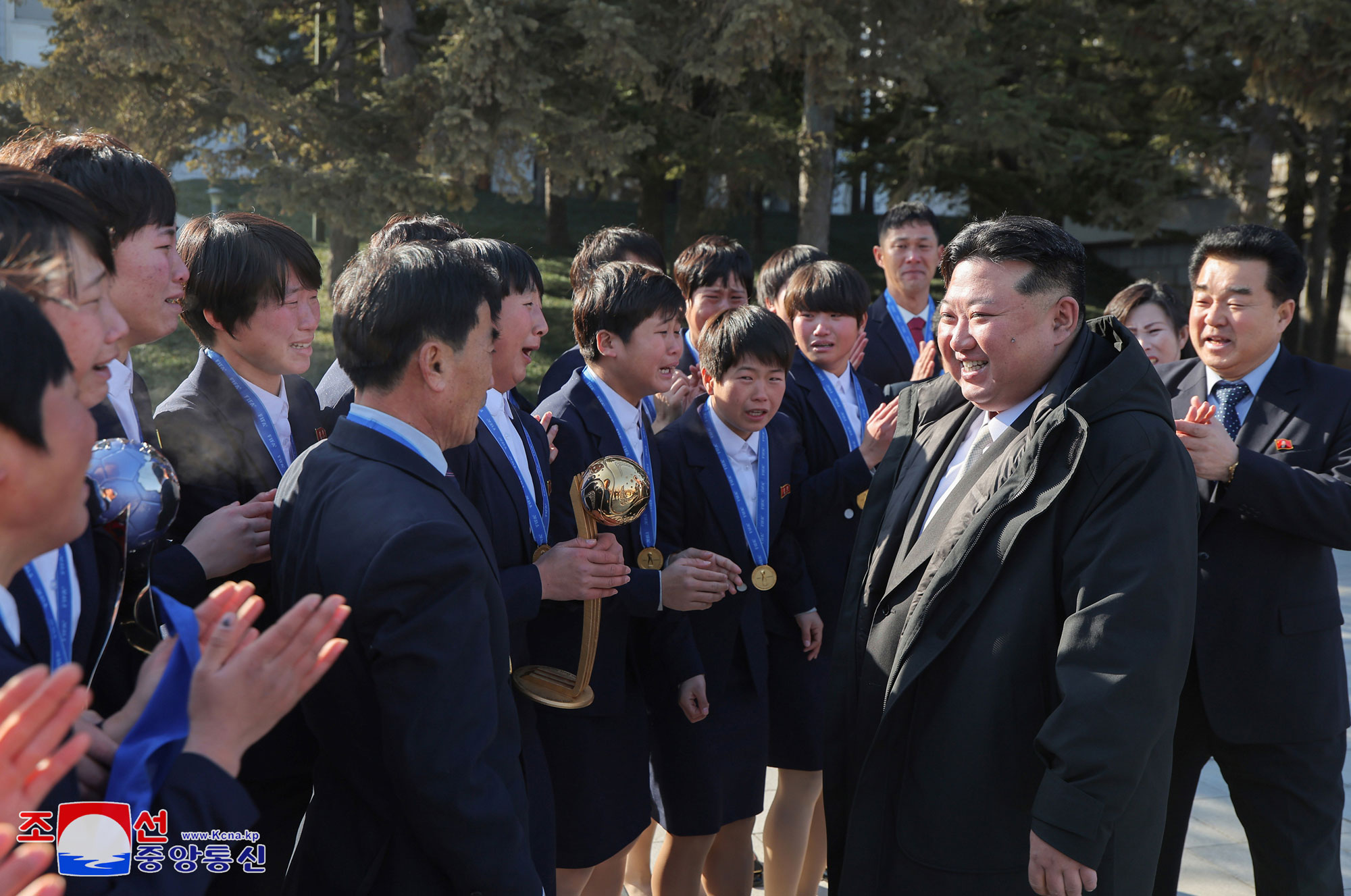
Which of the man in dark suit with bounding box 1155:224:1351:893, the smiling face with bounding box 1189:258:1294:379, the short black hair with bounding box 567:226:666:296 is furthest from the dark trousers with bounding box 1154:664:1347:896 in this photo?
the short black hair with bounding box 567:226:666:296

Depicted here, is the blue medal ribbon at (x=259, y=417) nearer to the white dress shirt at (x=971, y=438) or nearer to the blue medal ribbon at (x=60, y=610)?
the blue medal ribbon at (x=60, y=610)

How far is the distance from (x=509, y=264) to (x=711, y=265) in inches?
92.6

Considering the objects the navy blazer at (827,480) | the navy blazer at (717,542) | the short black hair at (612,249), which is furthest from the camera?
the short black hair at (612,249)

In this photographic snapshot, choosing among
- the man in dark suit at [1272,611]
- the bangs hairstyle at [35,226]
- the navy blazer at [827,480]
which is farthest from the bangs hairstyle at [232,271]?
the man in dark suit at [1272,611]

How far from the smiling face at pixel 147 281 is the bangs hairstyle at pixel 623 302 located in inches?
54.1

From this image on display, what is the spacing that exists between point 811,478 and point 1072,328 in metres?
1.47

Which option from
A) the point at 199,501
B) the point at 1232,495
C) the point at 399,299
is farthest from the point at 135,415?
the point at 1232,495

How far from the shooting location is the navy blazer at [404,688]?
1.88 meters

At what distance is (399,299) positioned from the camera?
215 cm

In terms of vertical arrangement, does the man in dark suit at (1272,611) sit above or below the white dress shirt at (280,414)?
below

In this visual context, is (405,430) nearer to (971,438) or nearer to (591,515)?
(591,515)

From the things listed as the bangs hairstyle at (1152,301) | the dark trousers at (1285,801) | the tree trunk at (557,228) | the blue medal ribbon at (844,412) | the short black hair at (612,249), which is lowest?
the dark trousers at (1285,801)

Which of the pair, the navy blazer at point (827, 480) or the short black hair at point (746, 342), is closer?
the short black hair at point (746, 342)

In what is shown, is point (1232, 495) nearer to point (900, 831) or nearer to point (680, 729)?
point (900, 831)
